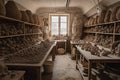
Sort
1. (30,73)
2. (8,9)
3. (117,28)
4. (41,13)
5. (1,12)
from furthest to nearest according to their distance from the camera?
(41,13), (117,28), (8,9), (30,73), (1,12)

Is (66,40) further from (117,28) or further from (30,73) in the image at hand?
(30,73)

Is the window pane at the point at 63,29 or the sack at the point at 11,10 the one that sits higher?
the sack at the point at 11,10

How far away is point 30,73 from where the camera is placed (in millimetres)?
2580

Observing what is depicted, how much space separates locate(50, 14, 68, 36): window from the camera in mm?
7285

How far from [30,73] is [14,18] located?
1.43 meters

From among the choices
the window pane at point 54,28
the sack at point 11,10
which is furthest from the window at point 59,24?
the sack at point 11,10

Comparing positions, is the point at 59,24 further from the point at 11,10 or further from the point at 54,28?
the point at 11,10

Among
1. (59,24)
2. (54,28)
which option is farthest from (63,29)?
(54,28)

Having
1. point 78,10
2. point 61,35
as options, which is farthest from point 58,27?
point 78,10

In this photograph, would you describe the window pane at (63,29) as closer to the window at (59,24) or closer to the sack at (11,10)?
the window at (59,24)

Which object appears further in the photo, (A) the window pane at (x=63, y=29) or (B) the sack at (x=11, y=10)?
(A) the window pane at (x=63, y=29)

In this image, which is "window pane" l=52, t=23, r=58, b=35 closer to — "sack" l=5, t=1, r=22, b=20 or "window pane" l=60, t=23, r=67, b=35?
"window pane" l=60, t=23, r=67, b=35

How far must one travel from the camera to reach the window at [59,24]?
7285 millimetres

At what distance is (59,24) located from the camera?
7336 mm
